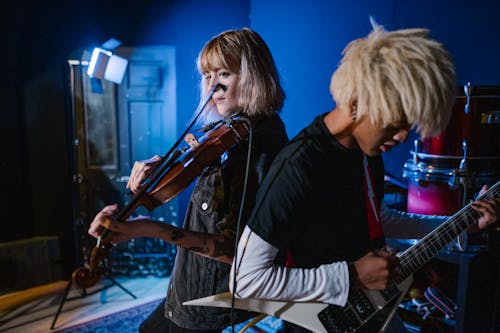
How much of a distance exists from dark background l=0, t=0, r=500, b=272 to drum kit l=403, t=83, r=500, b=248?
93 centimetres

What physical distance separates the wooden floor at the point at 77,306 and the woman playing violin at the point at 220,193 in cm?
180

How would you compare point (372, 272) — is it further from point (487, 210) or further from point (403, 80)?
point (487, 210)

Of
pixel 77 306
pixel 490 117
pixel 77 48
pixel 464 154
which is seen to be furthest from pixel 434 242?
pixel 77 48

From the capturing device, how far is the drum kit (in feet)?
6.12

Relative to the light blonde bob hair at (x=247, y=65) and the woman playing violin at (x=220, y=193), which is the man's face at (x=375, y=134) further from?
the light blonde bob hair at (x=247, y=65)

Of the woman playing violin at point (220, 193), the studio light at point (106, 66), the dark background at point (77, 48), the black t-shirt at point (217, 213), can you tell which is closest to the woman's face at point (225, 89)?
the woman playing violin at point (220, 193)

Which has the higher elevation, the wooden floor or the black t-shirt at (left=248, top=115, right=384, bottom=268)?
the black t-shirt at (left=248, top=115, right=384, bottom=268)

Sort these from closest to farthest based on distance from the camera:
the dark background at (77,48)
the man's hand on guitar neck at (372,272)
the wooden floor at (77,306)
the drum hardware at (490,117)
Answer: the man's hand on guitar neck at (372,272) → the drum hardware at (490,117) → the wooden floor at (77,306) → the dark background at (77,48)

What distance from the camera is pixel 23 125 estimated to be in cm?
345

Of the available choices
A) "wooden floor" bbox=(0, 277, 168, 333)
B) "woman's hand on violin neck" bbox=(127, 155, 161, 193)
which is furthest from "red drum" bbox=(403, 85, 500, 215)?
"wooden floor" bbox=(0, 277, 168, 333)

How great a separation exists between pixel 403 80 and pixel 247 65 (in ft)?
1.97

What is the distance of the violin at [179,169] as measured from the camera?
41.8 inches

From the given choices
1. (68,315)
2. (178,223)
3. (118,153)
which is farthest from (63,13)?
(68,315)

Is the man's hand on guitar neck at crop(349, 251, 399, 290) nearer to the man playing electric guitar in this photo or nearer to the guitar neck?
the man playing electric guitar
